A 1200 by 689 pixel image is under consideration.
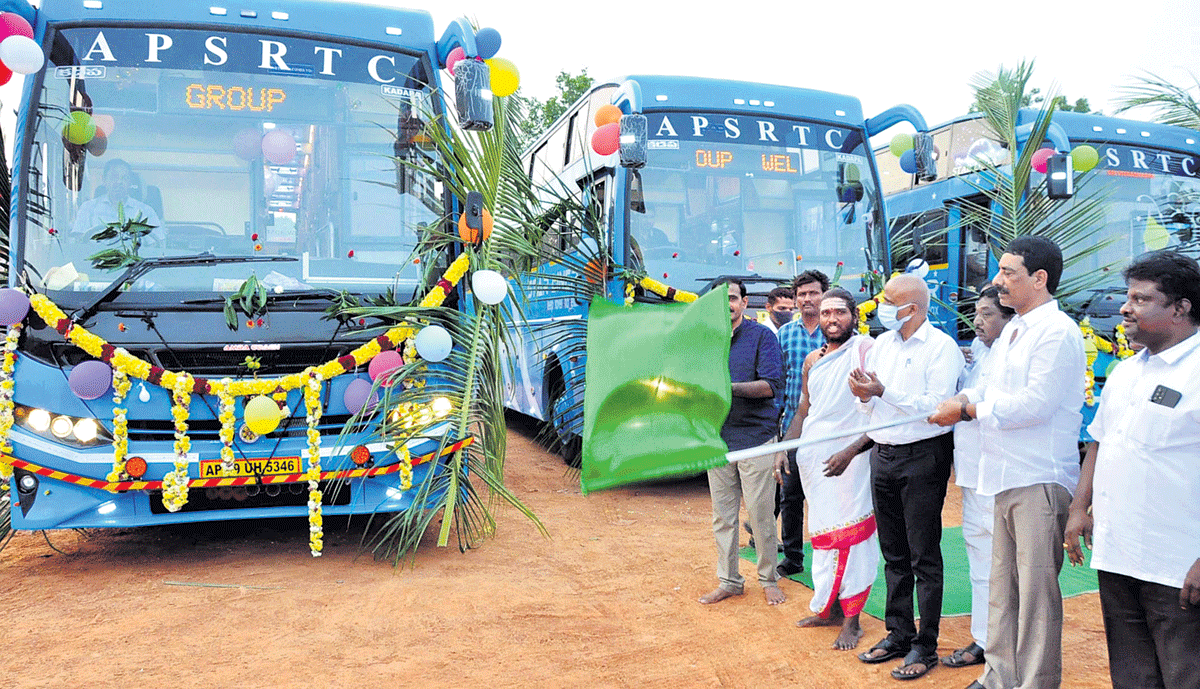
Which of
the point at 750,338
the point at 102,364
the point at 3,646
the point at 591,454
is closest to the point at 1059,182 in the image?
the point at 750,338

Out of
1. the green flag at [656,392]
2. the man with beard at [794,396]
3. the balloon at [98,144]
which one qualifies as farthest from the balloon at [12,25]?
the man with beard at [794,396]

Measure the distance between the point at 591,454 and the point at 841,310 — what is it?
180 cm

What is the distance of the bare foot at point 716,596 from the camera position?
197 inches

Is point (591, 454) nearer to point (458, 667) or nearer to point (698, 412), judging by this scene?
point (698, 412)

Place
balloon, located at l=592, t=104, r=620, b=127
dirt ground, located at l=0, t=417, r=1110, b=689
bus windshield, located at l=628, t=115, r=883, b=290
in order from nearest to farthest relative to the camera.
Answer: dirt ground, located at l=0, t=417, r=1110, b=689 < balloon, located at l=592, t=104, r=620, b=127 < bus windshield, located at l=628, t=115, r=883, b=290

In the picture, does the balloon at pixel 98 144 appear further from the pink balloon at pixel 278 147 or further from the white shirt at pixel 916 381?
the white shirt at pixel 916 381

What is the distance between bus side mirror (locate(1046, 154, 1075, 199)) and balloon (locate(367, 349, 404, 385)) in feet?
17.8

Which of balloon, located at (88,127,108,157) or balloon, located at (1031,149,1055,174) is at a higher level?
balloon, located at (1031,149,1055,174)

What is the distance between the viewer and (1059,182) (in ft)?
24.2

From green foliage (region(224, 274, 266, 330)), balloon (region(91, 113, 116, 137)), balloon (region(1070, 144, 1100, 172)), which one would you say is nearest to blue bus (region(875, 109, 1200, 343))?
balloon (region(1070, 144, 1100, 172))

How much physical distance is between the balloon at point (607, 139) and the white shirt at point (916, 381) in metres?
3.09

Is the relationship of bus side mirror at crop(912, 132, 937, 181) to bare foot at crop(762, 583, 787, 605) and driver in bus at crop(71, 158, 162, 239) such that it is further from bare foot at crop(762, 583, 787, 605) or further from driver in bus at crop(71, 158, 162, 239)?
driver in bus at crop(71, 158, 162, 239)

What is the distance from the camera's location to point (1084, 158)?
330 inches

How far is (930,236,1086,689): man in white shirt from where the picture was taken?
11.1ft
